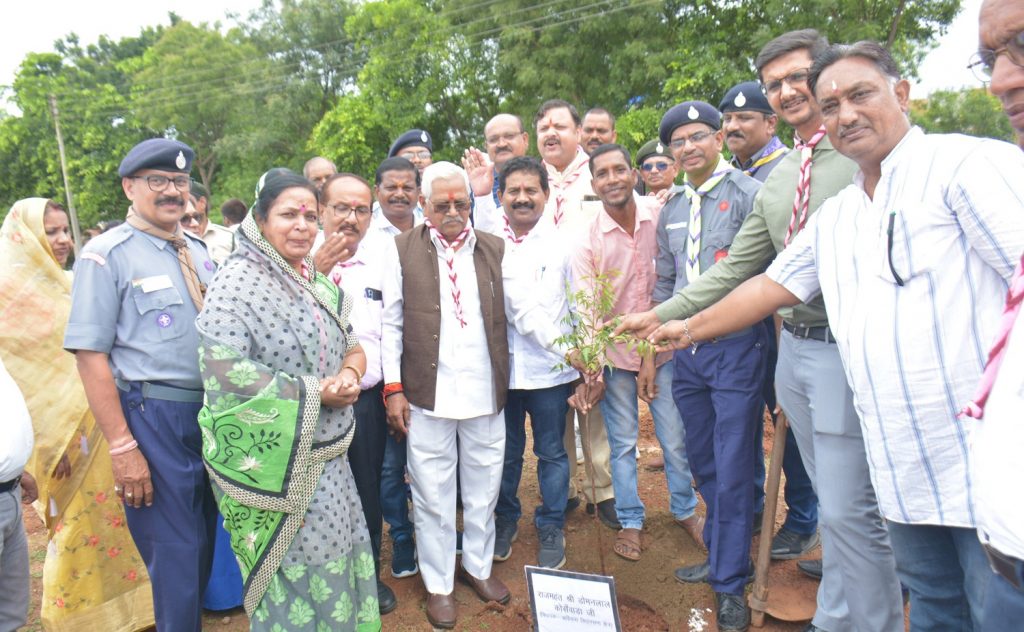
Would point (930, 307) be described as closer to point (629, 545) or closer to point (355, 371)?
point (355, 371)

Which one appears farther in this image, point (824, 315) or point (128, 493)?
point (128, 493)

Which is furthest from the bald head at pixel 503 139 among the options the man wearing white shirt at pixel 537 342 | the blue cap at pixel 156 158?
the blue cap at pixel 156 158

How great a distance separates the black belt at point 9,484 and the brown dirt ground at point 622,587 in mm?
1479

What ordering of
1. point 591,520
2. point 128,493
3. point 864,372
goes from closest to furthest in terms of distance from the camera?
point 864,372, point 128,493, point 591,520

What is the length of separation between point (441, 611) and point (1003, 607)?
275cm

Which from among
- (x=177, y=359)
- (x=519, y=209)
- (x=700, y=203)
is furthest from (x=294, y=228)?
(x=700, y=203)

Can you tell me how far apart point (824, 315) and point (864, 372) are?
67cm

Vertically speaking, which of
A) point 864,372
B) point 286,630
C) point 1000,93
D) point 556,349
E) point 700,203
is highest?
point 1000,93

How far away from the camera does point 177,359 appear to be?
120 inches

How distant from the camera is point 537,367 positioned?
3.91 m

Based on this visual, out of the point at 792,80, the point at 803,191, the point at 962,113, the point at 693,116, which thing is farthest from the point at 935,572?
the point at 962,113

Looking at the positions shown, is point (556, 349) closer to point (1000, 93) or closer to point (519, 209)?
point (519, 209)

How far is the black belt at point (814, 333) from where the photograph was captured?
9.10ft

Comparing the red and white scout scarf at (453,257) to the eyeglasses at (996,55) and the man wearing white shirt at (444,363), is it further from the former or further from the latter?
the eyeglasses at (996,55)
